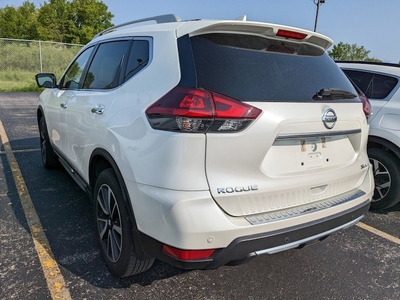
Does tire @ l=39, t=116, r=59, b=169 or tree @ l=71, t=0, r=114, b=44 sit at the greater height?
tree @ l=71, t=0, r=114, b=44

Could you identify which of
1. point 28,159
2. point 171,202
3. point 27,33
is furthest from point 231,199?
point 27,33

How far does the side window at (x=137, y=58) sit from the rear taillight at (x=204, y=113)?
571 millimetres

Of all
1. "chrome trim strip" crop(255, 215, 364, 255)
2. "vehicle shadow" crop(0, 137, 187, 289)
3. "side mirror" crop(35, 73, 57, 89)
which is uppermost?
"side mirror" crop(35, 73, 57, 89)

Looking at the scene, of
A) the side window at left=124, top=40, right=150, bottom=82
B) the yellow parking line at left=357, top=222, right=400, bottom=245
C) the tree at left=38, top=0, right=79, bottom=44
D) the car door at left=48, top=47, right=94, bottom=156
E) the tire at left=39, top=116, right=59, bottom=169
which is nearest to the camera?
the side window at left=124, top=40, right=150, bottom=82

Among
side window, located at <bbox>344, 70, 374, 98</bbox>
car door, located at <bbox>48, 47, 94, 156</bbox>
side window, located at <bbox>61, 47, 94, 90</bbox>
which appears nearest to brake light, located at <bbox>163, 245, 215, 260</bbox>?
car door, located at <bbox>48, 47, 94, 156</bbox>

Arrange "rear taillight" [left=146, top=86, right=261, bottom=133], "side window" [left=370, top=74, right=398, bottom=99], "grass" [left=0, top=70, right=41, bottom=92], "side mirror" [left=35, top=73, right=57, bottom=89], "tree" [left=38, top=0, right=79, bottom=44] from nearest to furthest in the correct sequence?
"rear taillight" [left=146, top=86, right=261, bottom=133] → "side window" [left=370, top=74, right=398, bottom=99] → "side mirror" [left=35, top=73, right=57, bottom=89] → "grass" [left=0, top=70, right=41, bottom=92] → "tree" [left=38, top=0, right=79, bottom=44]

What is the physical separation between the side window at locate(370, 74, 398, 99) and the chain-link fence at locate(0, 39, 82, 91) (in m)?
17.6

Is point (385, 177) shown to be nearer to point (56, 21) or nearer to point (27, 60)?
point (27, 60)

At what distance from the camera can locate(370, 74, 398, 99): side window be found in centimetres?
388

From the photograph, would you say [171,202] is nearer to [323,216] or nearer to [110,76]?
[323,216]

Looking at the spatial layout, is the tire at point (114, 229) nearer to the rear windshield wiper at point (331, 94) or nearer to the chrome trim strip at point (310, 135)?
the chrome trim strip at point (310, 135)

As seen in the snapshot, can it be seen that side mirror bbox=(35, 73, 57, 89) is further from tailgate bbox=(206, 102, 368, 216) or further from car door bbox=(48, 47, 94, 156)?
tailgate bbox=(206, 102, 368, 216)

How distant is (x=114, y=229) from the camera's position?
2.39 m

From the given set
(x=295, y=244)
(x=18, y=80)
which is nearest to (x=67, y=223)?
(x=295, y=244)
